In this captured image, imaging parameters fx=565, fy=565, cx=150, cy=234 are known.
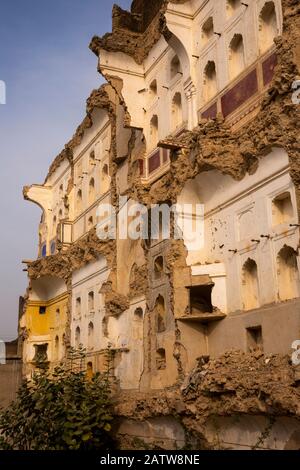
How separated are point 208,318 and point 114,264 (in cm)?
669

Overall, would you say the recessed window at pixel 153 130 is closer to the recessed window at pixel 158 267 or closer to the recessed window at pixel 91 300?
the recessed window at pixel 158 267

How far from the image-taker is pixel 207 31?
15.4 metres

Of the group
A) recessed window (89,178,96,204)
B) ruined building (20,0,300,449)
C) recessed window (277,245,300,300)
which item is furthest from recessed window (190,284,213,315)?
recessed window (89,178,96,204)

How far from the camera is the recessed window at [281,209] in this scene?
11.8 meters

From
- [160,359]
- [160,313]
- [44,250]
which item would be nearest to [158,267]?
[160,313]

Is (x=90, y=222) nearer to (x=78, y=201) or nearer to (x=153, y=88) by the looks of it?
(x=78, y=201)

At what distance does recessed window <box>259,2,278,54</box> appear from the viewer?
12570 mm

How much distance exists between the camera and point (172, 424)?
12.4 m

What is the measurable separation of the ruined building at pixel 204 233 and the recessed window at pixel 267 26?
0.11 feet

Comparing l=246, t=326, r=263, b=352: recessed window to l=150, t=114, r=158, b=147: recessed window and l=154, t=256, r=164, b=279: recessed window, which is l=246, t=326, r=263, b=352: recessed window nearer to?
l=154, t=256, r=164, b=279: recessed window

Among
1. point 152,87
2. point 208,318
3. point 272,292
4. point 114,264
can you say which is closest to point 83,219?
point 114,264

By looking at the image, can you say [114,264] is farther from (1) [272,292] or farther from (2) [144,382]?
(1) [272,292]

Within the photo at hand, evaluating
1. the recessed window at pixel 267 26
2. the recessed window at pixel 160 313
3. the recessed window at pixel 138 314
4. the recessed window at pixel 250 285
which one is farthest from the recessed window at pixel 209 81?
the recessed window at pixel 138 314

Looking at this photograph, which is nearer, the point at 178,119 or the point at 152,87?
the point at 178,119
